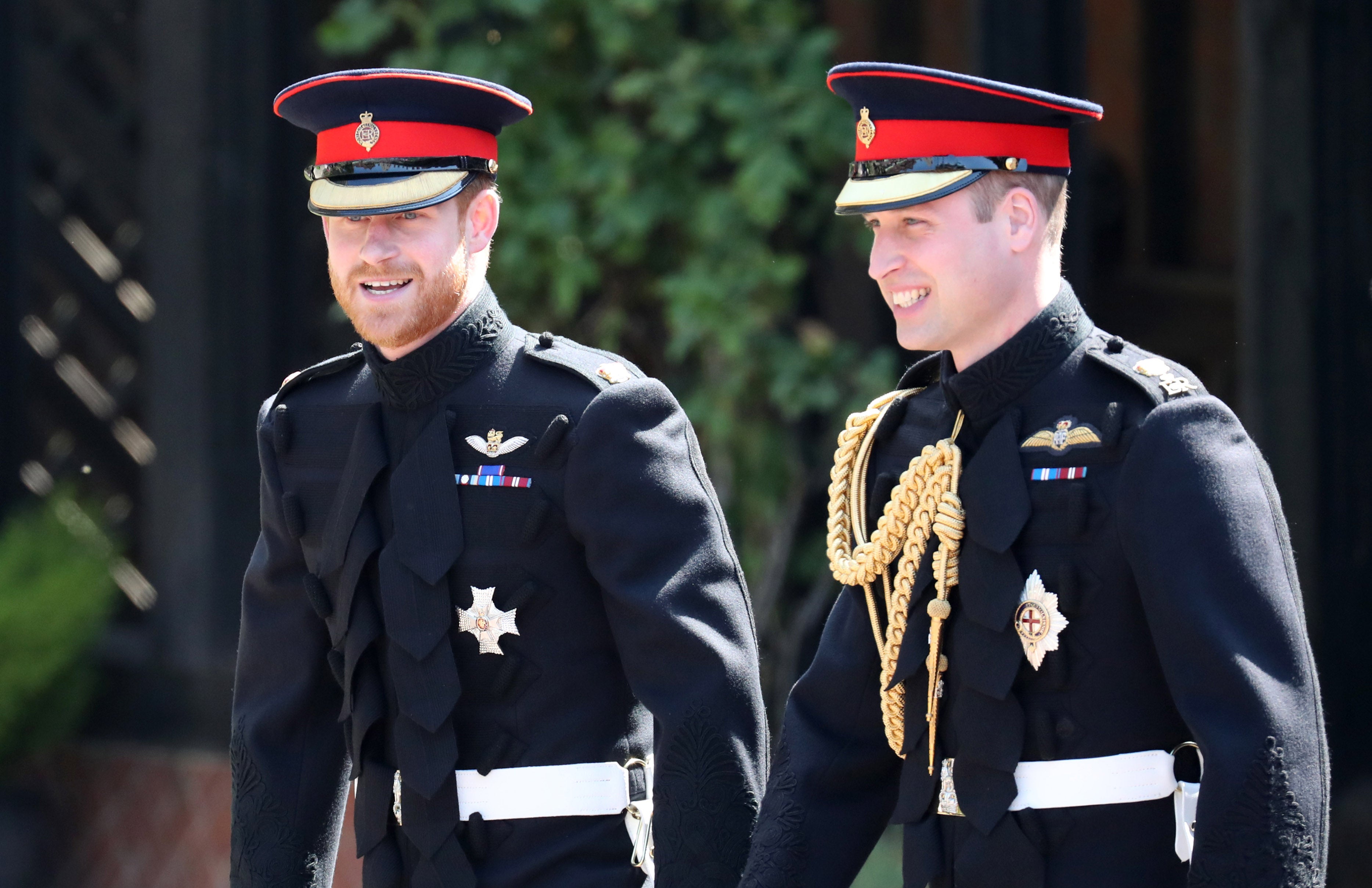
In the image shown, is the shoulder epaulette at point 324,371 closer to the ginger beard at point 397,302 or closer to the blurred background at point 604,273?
the ginger beard at point 397,302

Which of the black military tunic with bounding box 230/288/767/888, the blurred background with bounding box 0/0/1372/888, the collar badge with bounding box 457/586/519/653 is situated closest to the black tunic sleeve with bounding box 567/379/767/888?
the black military tunic with bounding box 230/288/767/888

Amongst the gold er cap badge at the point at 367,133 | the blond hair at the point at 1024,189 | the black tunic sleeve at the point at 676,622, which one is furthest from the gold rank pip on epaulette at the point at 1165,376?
the gold er cap badge at the point at 367,133

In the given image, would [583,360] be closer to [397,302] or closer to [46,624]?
[397,302]

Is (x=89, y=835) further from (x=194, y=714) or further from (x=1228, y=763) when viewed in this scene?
(x=1228, y=763)

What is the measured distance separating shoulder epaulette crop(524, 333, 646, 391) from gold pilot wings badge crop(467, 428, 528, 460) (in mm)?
132

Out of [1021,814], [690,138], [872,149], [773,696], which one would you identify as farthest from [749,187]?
[1021,814]

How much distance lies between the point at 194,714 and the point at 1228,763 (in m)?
4.50

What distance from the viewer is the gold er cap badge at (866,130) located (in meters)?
2.51

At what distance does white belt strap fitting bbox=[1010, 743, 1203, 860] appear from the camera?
89.1 inches

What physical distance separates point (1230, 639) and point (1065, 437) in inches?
13.9

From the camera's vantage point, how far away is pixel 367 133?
111 inches

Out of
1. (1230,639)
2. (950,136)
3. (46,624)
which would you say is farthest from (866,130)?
(46,624)

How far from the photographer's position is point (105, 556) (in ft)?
20.4

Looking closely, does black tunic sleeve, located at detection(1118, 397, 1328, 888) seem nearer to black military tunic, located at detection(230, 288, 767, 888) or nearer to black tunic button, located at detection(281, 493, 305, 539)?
black military tunic, located at detection(230, 288, 767, 888)
